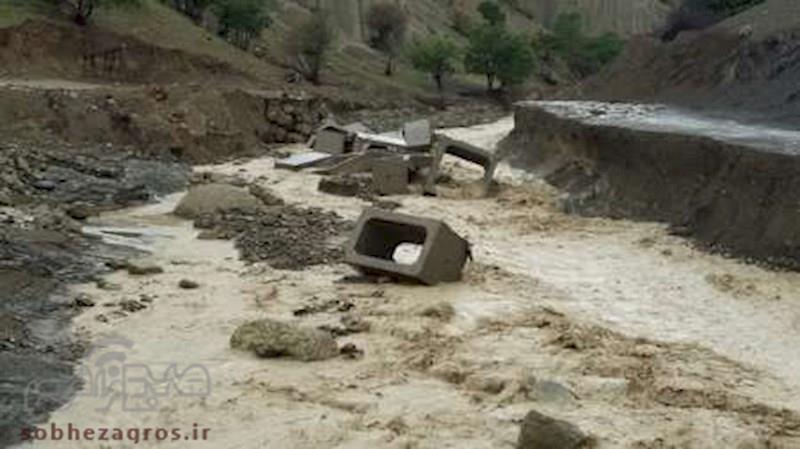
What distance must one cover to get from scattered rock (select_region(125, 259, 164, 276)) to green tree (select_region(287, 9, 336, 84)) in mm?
35340

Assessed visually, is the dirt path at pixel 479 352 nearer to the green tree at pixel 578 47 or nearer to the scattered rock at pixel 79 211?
the scattered rock at pixel 79 211

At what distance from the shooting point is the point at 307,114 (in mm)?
38281

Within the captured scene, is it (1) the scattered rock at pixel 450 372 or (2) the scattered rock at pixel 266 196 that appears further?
(2) the scattered rock at pixel 266 196

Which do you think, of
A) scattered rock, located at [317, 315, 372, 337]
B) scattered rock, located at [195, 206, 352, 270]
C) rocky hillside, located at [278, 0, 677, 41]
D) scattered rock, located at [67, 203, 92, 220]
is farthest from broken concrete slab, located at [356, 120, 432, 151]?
rocky hillside, located at [278, 0, 677, 41]

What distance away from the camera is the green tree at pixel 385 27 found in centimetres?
6700

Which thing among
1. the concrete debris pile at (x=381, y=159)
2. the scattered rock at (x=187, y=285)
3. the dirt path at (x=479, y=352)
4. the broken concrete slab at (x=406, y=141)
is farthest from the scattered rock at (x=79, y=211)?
the broken concrete slab at (x=406, y=141)

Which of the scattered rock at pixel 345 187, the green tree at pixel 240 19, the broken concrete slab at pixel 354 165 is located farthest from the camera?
the green tree at pixel 240 19

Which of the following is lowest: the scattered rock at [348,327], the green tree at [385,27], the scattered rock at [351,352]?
the scattered rock at [348,327]

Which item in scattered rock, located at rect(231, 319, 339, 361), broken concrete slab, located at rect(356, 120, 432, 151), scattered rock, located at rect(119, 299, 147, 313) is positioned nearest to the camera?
scattered rock, located at rect(231, 319, 339, 361)

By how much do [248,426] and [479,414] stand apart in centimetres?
205

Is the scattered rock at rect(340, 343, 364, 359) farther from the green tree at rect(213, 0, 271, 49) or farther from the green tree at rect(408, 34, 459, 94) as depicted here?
the green tree at rect(408, 34, 459, 94)

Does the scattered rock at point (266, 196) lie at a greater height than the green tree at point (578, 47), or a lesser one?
lesser

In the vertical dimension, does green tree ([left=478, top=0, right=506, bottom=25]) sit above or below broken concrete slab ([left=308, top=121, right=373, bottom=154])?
above

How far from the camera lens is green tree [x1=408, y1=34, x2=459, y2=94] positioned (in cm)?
5888
